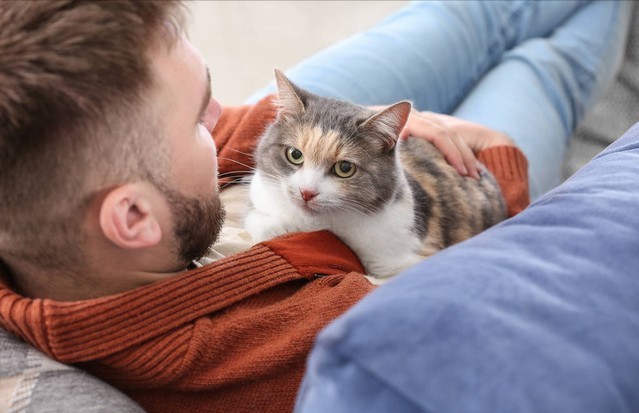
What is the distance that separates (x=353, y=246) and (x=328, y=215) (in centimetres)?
7

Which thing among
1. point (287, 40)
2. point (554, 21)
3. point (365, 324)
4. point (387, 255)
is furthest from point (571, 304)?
point (287, 40)

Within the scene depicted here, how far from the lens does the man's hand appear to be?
4.45 feet

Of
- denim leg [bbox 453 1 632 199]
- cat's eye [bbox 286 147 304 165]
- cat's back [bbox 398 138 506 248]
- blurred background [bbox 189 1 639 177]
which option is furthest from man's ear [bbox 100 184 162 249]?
blurred background [bbox 189 1 639 177]

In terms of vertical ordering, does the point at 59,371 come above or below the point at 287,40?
above

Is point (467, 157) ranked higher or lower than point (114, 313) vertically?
lower

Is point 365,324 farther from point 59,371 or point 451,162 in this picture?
point 451,162

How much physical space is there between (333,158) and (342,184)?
0.05 m

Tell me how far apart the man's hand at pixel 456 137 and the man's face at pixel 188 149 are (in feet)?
2.15

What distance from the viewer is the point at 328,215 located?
1119mm

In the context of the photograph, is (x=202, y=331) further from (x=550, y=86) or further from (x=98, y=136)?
(x=550, y=86)

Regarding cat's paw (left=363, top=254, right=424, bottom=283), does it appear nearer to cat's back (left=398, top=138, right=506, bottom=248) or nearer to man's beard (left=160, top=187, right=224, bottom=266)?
cat's back (left=398, top=138, right=506, bottom=248)

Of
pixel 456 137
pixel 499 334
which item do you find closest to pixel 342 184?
pixel 456 137

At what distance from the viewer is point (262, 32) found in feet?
9.14

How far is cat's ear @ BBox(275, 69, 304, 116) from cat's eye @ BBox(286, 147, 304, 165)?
0.23 ft
